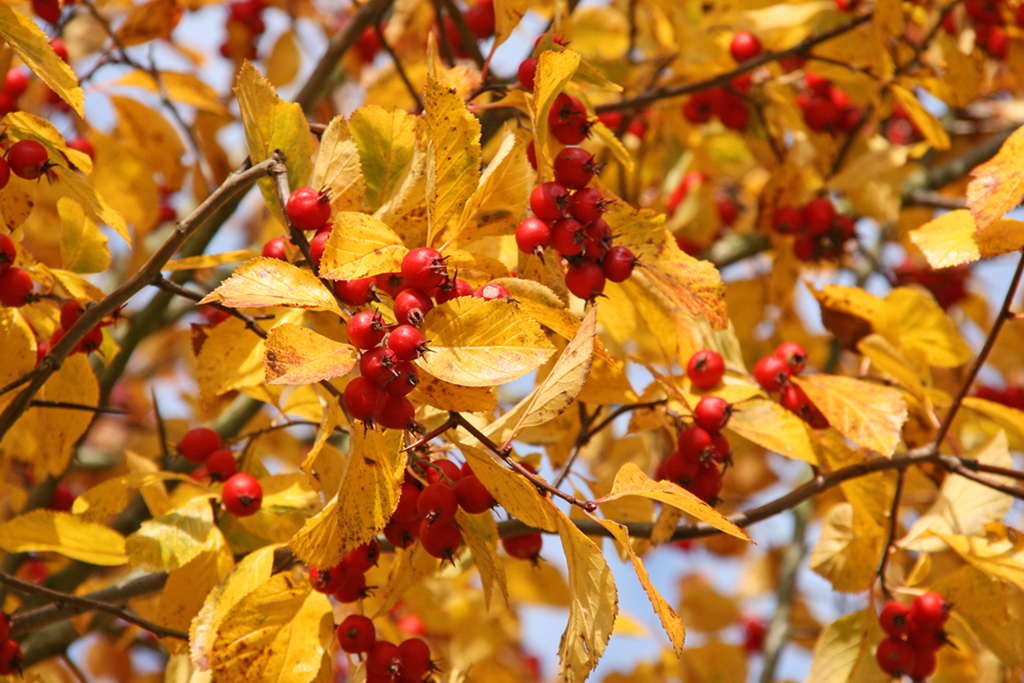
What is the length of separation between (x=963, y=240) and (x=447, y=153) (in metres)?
0.78

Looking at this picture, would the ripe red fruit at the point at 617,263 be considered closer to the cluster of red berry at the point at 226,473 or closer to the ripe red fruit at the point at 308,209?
the ripe red fruit at the point at 308,209

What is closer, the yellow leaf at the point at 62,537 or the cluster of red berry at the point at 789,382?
the yellow leaf at the point at 62,537

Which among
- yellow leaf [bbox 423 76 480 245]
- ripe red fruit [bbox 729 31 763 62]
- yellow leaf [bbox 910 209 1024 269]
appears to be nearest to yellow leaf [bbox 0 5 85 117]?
yellow leaf [bbox 423 76 480 245]

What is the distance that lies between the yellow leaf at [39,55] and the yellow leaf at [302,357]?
Result: 42 centimetres

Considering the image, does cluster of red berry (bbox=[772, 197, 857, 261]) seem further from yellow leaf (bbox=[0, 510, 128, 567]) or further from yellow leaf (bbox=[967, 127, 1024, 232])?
yellow leaf (bbox=[0, 510, 128, 567])

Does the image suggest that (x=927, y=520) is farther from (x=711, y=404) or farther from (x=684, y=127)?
(x=684, y=127)

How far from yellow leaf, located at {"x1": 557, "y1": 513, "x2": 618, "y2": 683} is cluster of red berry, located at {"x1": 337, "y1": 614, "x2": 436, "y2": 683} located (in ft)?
1.47

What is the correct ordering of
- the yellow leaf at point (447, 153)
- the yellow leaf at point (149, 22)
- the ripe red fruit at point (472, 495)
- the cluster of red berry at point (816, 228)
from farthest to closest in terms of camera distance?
the cluster of red berry at point (816, 228) → the yellow leaf at point (149, 22) → the ripe red fruit at point (472, 495) → the yellow leaf at point (447, 153)

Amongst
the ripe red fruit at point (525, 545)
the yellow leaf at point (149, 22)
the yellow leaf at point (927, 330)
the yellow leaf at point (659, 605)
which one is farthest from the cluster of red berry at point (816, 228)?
the yellow leaf at point (149, 22)

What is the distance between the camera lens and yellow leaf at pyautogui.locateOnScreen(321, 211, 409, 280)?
1.02 meters

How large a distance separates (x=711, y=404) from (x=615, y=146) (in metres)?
0.47

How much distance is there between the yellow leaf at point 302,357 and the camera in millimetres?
947

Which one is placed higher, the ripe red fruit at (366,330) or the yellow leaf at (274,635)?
the ripe red fruit at (366,330)

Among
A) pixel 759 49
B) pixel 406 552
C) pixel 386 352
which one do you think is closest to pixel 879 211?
pixel 759 49
